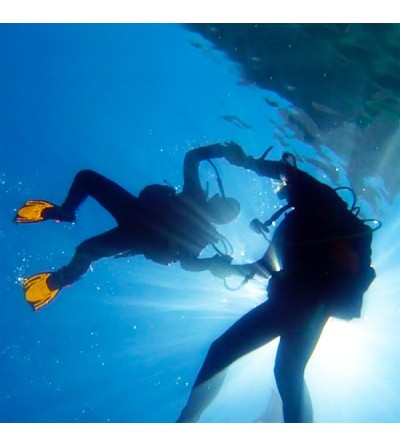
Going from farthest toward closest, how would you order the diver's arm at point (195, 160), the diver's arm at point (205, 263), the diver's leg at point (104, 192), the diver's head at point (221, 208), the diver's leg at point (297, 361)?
the diver's head at point (221, 208) < the diver's leg at point (104, 192) < the diver's arm at point (205, 263) < the diver's arm at point (195, 160) < the diver's leg at point (297, 361)

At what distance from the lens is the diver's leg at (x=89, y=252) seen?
609 centimetres

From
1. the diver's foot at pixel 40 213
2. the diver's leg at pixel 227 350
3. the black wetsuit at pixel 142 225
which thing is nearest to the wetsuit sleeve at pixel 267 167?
the black wetsuit at pixel 142 225

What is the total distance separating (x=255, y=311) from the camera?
18.8 ft

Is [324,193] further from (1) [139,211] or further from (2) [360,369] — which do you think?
(2) [360,369]

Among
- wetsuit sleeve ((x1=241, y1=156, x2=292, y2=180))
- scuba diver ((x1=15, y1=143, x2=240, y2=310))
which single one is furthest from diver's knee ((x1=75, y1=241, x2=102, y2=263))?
wetsuit sleeve ((x1=241, y1=156, x2=292, y2=180))

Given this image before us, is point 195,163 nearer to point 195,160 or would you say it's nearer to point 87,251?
point 195,160

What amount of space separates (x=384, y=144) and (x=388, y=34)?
337cm

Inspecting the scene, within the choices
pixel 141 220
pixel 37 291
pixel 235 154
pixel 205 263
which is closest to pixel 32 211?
pixel 37 291

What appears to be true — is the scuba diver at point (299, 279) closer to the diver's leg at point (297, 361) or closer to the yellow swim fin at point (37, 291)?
the diver's leg at point (297, 361)

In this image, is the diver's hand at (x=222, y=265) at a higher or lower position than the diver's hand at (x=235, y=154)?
lower

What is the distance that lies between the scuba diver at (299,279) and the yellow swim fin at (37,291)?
2609mm

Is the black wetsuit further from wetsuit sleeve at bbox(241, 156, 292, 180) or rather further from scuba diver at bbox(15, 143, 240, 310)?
wetsuit sleeve at bbox(241, 156, 292, 180)

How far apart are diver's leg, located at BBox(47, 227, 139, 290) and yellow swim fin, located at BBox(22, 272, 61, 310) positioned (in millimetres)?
80

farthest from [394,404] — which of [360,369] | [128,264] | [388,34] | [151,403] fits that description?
[388,34]
